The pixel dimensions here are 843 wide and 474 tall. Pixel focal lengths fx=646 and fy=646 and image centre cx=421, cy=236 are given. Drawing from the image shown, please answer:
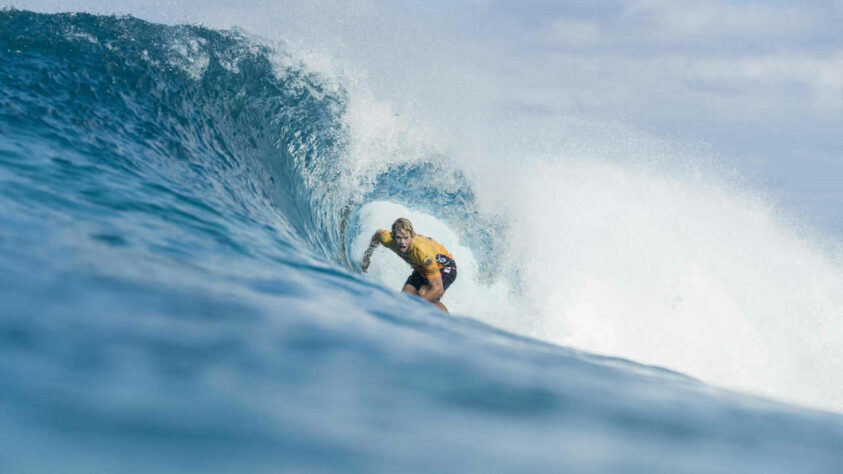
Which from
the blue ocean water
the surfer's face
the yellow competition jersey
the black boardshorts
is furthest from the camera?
the black boardshorts

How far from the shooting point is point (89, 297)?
2520mm

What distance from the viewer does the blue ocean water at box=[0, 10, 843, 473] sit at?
1619 millimetres

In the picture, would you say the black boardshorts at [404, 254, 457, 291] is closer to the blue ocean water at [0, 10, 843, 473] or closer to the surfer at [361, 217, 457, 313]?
the surfer at [361, 217, 457, 313]

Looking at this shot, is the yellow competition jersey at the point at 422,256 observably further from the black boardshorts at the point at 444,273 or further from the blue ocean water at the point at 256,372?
the blue ocean water at the point at 256,372

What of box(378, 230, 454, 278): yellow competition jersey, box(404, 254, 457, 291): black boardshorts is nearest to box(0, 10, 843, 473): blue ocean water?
box(378, 230, 454, 278): yellow competition jersey

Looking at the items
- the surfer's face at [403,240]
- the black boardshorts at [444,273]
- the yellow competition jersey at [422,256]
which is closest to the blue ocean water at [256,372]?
the surfer's face at [403,240]

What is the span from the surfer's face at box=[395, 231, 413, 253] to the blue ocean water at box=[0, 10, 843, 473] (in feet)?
7.79

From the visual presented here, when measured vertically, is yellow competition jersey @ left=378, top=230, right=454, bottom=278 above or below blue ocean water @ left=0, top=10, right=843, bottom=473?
above

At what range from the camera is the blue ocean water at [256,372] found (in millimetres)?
1619

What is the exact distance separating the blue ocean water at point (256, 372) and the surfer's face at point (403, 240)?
2.37 metres

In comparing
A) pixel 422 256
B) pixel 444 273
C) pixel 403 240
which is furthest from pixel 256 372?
pixel 444 273

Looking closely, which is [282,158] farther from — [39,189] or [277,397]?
[277,397]

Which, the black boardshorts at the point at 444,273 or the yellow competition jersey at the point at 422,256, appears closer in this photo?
the yellow competition jersey at the point at 422,256

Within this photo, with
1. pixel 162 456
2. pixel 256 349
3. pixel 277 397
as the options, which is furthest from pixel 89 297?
pixel 162 456
